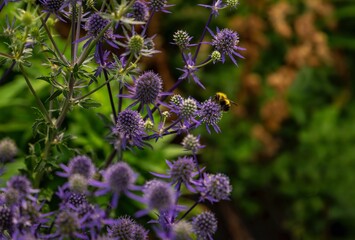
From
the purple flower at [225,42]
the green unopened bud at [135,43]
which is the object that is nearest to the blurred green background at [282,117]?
the purple flower at [225,42]

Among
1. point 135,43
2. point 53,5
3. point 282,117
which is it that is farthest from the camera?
point 282,117

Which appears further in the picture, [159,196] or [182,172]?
[182,172]

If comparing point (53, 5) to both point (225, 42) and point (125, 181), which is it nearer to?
point (225, 42)

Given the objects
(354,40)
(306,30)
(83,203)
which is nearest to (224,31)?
(83,203)

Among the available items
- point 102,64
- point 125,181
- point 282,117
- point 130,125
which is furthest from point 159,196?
point 282,117

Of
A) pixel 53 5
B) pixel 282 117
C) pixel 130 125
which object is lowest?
→ pixel 130 125

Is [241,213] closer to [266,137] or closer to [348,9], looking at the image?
[266,137]
